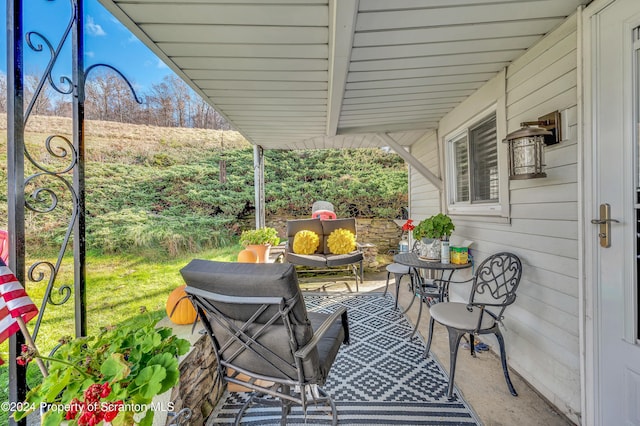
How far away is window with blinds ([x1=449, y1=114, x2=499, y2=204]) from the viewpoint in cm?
240

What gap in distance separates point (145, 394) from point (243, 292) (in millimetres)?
490

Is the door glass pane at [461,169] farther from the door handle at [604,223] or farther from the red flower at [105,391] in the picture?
the red flower at [105,391]

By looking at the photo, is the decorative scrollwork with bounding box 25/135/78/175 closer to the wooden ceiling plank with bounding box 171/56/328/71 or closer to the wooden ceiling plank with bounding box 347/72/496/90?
the wooden ceiling plank with bounding box 171/56/328/71

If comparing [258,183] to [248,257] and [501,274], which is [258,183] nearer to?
[248,257]

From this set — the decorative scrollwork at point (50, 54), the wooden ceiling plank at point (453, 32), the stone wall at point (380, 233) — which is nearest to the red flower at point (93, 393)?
the decorative scrollwork at point (50, 54)

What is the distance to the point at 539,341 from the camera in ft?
5.85

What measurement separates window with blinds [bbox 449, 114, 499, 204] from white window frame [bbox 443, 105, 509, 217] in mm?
13

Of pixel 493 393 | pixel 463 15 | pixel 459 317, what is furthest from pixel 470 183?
pixel 493 393

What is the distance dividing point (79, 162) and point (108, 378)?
952 mm

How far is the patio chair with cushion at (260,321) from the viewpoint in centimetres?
115

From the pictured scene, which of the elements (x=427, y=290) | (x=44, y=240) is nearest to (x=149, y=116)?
(x=44, y=240)

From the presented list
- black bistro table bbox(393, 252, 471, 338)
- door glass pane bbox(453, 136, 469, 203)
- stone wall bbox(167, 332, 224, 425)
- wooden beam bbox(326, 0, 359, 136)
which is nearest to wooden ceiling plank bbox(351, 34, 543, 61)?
wooden beam bbox(326, 0, 359, 136)

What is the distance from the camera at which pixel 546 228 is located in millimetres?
1713

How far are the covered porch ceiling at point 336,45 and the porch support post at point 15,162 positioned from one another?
471mm
